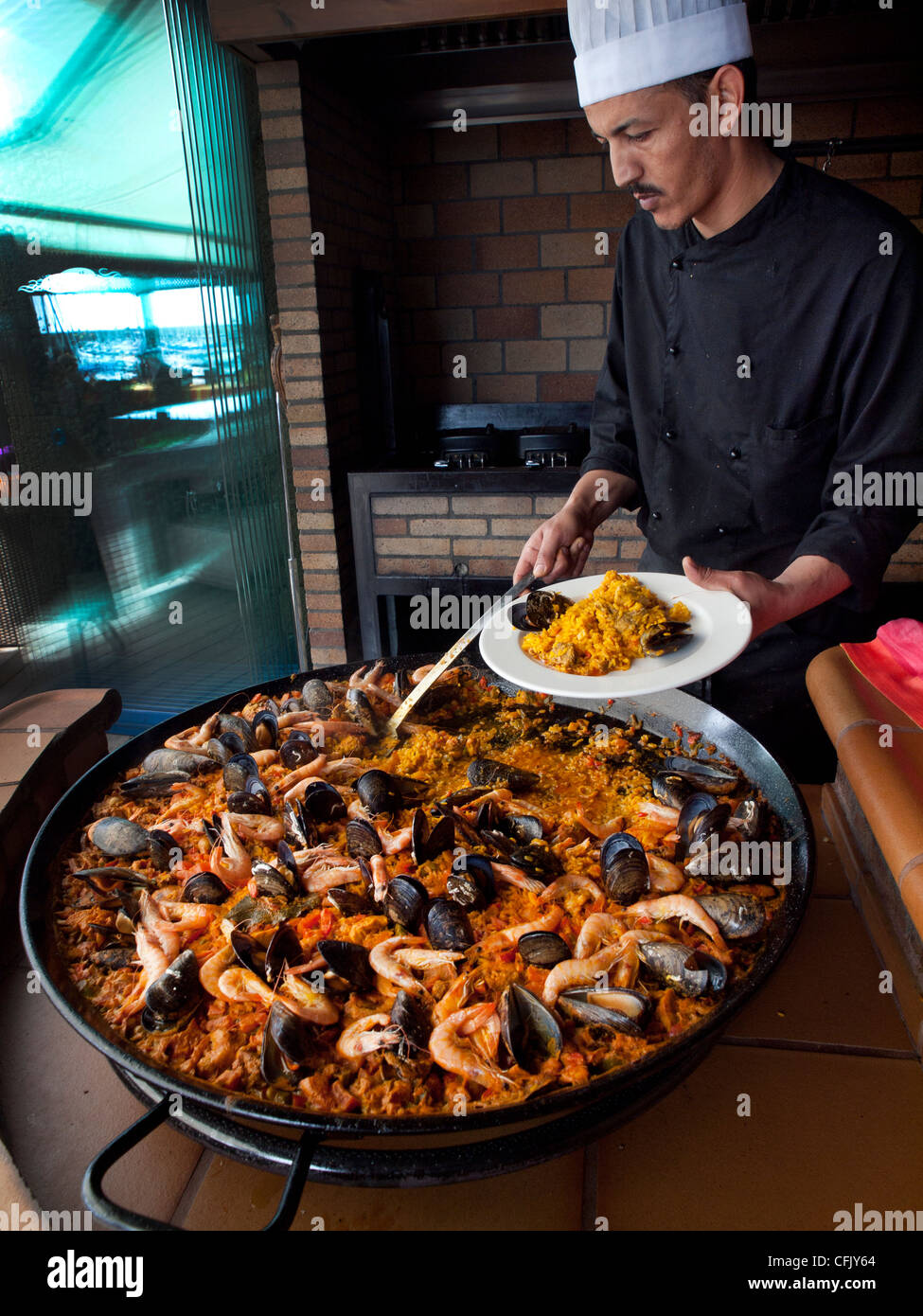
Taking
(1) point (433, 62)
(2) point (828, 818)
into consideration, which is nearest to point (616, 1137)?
(2) point (828, 818)

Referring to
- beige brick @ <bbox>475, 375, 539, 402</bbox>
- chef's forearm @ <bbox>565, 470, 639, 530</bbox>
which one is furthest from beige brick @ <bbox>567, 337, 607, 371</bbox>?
chef's forearm @ <bbox>565, 470, 639, 530</bbox>

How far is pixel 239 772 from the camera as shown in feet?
A: 6.31

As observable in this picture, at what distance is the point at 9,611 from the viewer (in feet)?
14.2

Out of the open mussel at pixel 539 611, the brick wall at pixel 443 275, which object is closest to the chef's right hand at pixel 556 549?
the open mussel at pixel 539 611

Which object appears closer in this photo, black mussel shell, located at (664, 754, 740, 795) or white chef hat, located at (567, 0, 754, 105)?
black mussel shell, located at (664, 754, 740, 795)

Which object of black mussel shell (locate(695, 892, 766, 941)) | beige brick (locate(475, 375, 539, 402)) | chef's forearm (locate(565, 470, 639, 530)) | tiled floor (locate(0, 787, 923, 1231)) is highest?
beige brick (locate(475, 375, 539, 402))

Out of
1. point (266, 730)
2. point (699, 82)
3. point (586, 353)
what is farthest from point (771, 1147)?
point (586, 353)

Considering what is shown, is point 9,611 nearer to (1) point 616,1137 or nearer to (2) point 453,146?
(2) point 453,146

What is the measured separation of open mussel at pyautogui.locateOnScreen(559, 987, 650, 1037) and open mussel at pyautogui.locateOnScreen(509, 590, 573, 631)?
90 centimetres

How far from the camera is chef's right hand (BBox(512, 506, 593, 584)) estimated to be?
2.39 m

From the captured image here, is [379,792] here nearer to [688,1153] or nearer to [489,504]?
[688,1153]

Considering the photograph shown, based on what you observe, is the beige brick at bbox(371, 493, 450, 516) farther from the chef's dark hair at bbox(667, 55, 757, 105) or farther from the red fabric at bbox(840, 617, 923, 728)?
the red fabric at bbox(840, 617, 923, 728)

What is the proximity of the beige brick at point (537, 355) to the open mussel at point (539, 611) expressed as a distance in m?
3.51

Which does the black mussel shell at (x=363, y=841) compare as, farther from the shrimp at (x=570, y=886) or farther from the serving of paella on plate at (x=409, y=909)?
the shrimp at (x=570, y=886)
